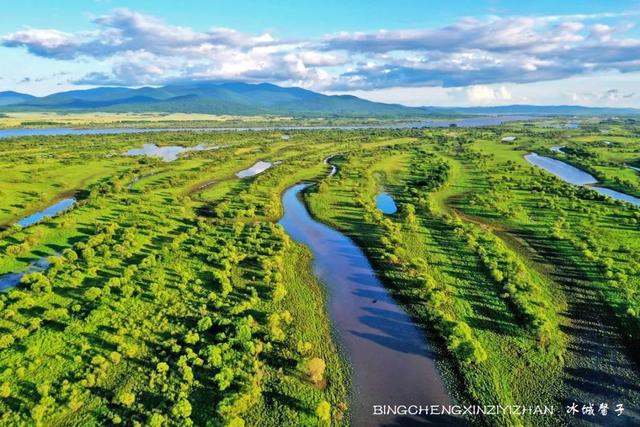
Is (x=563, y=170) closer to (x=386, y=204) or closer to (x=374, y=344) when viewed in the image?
(x=386, y=204)

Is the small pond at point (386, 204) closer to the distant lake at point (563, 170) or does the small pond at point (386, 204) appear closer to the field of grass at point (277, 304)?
the field of grass at point (277, 304)

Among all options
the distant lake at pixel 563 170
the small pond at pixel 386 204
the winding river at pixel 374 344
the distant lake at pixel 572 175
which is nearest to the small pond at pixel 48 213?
the winding river at pixel 374 344

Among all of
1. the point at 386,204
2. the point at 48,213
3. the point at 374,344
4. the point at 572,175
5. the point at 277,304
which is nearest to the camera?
the point at 374,344

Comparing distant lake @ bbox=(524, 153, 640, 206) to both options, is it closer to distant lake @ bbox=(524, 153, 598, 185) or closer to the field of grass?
distant lake @ bbox=(524, 153, 598, 185)

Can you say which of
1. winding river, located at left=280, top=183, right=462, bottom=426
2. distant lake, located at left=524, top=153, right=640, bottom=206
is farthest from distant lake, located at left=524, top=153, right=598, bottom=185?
winding river, located at left=280, top=183, right=462, bottom=426

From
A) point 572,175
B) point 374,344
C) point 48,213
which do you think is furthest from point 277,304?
point 572,175

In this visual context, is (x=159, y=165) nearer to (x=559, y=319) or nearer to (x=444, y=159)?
(x=444, y=159)
